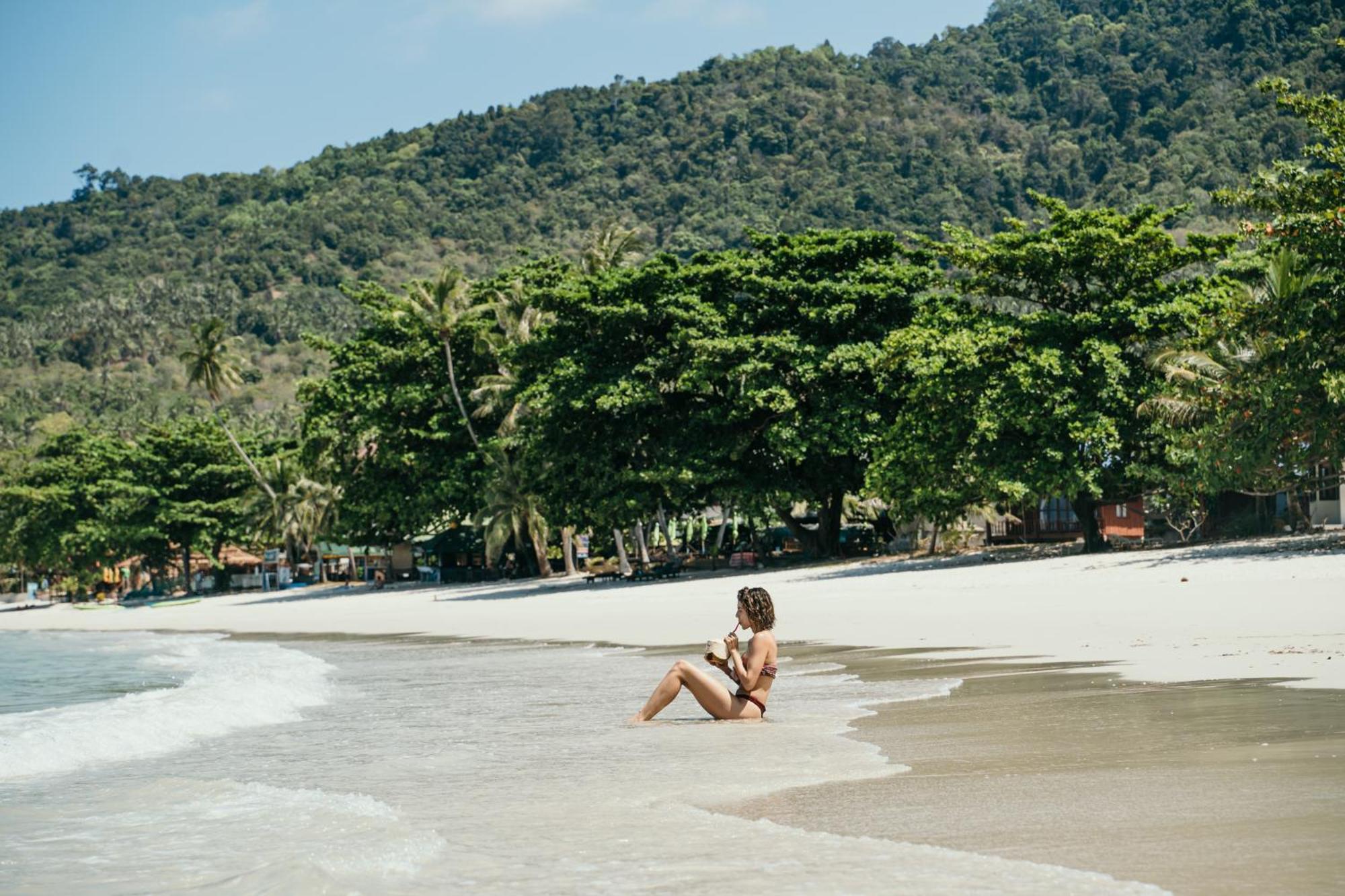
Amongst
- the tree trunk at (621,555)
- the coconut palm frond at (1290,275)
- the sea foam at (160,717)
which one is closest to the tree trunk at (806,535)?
the tree trunk at (621,555)

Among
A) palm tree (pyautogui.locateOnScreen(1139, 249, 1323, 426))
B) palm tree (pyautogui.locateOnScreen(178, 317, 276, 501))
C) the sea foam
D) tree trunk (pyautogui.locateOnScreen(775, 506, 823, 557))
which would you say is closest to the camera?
the sea foam

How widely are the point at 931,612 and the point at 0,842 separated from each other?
52.0 feet

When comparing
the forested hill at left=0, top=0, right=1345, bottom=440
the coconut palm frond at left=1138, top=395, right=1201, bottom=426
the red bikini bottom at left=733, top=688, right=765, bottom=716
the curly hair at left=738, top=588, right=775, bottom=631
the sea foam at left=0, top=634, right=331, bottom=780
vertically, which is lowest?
the sea foam at left=0, top=634, right=331, bottom=780

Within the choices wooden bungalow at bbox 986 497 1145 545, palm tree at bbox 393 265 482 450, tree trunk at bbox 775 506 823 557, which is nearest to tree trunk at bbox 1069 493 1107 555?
tree trunk at bbox 775 506 823 557

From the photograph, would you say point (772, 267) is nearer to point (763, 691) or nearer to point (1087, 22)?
point (763, 691)

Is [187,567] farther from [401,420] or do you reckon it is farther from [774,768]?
[774,768]

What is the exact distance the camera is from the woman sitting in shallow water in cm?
898

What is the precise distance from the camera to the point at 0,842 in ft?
19.5

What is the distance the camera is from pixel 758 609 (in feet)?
29.5

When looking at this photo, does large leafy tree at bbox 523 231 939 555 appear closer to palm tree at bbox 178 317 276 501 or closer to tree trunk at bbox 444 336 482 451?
tree trunk at bbox 444 336 482 451

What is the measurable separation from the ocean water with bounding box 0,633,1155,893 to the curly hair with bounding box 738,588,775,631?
2.12ft

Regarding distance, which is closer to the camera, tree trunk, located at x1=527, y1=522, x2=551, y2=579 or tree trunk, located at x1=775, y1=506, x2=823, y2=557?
tree trunk, located at x1=775, y1=506, x2=823, y2=557

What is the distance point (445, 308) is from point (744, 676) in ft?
129

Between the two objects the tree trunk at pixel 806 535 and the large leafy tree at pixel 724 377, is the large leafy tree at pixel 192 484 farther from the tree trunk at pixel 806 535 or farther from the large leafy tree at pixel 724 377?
the tree trunk at pixel 806 535
